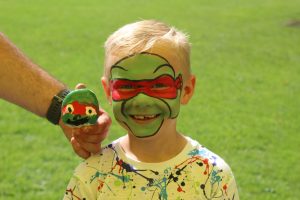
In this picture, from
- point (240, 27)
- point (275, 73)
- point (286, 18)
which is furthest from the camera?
point (286, 18)

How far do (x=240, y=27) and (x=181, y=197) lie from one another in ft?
44.5

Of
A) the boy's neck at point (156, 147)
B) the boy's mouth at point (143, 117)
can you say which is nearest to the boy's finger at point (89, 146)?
the boy's neck at point (156, 147)

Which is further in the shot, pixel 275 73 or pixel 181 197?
pixel 275 73

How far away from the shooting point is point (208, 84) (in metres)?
9.20

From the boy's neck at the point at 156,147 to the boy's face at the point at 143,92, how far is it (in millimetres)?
77

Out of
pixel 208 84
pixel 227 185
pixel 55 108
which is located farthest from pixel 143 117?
pixel 208 84

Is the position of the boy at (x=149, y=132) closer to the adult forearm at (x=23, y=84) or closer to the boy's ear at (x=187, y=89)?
the boy's ear at (x=187, y=89)

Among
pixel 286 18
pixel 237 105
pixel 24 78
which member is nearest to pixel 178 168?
pixel 24 78

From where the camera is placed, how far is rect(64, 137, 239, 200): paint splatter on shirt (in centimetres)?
214

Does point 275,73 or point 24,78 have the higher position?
point 24,78

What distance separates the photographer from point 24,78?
265 cm

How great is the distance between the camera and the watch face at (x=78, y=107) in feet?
7.06

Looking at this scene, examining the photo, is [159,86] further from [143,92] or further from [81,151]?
[81,151]

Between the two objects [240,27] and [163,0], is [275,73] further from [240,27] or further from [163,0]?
[163,0]
